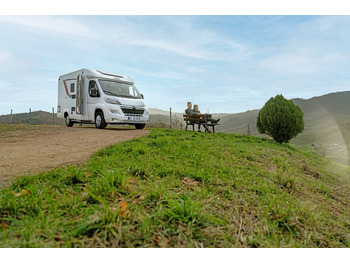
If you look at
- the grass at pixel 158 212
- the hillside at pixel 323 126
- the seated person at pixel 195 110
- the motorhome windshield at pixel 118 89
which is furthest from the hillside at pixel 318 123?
the grass at pixel 158 212

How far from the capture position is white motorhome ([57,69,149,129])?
458 inches

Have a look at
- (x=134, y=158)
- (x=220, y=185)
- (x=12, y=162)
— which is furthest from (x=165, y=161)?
(x=12, y=162)

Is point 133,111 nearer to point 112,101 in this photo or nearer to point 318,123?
point 112,101

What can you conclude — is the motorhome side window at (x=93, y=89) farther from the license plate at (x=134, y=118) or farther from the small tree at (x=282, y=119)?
the small tree at (x=282, y=119)

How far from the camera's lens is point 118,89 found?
1237 centimetres

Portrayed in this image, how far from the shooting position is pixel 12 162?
190 inches

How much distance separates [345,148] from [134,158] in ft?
75.3

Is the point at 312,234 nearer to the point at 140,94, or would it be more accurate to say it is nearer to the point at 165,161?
the point at 165,161

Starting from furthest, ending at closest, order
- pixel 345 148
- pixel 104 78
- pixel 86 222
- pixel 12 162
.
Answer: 1. pixel 345 148
2. pixel 104 78
3. pixel 12 162
4. pixel 86 222

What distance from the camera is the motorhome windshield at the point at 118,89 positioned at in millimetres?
→ 11977

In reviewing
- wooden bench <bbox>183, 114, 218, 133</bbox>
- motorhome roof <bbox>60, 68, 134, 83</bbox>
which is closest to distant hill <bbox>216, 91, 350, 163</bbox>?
wooden bench <bbox>183, 114, 218, 133</bbox>

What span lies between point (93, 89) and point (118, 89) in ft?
3.99

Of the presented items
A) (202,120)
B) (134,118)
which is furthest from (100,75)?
(202,120)

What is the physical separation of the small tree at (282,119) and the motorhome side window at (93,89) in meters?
9.14
